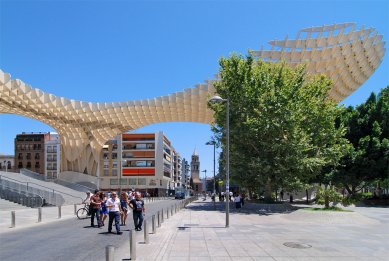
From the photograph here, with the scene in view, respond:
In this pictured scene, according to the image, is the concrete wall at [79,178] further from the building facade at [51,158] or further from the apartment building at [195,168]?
the apartment building at [195,168]

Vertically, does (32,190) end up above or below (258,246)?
above

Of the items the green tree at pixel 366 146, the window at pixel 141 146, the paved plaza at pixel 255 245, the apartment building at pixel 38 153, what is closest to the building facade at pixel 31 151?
the apartment building at pixel 38 153

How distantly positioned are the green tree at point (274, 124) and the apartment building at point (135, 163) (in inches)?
2983

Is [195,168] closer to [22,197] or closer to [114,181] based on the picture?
[114,181]

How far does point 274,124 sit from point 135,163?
83.8 metres

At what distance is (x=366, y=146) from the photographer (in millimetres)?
41812

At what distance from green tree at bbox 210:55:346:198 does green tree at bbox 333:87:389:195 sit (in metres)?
5.65

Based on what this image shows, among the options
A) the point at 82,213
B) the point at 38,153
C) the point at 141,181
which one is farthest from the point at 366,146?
the point at 38,153

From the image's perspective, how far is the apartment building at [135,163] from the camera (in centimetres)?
10994

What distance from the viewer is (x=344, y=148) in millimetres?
35812

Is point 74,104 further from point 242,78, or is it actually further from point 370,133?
point 370,133

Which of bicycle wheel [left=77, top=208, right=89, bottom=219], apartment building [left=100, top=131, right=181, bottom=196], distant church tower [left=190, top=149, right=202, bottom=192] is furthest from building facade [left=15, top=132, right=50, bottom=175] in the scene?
bicycle wheel [left=77, top=208, right=89, bottom=219]

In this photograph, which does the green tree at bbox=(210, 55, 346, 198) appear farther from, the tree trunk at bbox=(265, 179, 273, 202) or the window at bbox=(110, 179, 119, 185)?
the window at bbox=(110, 179, 119, 185)

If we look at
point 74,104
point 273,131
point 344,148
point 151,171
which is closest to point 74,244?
point 273,131
